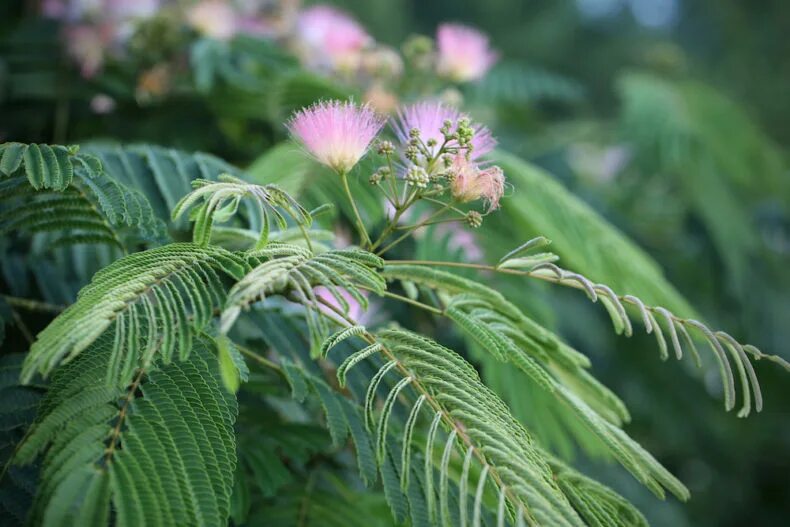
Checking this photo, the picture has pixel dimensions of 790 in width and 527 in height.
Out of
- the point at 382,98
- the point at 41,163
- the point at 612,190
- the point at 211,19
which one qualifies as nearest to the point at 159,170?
the point at 41,163

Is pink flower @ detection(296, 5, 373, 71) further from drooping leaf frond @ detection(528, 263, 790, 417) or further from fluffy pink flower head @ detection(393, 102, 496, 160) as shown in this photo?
drooping leaf frond @ detection(528, 263, 790, 417)

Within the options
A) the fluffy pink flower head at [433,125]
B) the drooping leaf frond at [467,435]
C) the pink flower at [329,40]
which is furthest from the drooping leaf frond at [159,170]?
the pink flower at [329,40]

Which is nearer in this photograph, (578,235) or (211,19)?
(578,235)

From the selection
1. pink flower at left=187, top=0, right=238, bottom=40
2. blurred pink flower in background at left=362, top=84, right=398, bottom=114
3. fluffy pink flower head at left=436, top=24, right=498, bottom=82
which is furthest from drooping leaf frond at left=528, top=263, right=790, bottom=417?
pink flower at left=187, top=0, right=238, bottom=40

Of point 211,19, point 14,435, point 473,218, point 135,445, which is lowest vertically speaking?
point 14,435

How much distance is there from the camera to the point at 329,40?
1678 millimetres

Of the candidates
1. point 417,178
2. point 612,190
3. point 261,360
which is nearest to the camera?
point 417,178

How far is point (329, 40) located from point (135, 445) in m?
1.21

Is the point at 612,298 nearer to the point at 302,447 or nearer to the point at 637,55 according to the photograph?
the point at 302,447

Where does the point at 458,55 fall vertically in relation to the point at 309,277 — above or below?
above

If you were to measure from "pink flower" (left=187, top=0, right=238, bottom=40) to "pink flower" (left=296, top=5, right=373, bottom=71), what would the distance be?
204mm

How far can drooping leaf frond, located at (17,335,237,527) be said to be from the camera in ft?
1.90

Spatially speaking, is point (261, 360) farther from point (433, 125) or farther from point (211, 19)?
point (211, 19)

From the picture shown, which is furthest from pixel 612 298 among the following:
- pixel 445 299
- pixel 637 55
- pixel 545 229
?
pixel 637 55
